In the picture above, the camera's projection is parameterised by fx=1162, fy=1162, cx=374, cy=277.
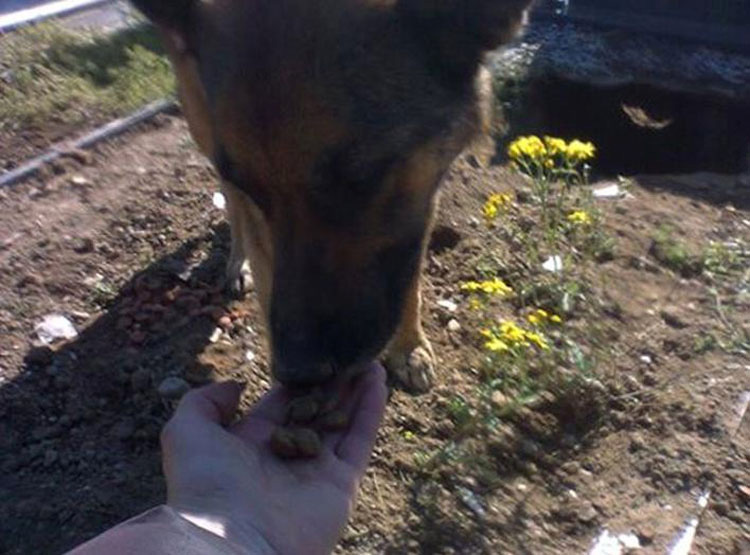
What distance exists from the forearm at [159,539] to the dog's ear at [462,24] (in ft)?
5.30

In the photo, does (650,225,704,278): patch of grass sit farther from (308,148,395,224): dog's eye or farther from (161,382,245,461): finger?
(161,382,245,461): finger

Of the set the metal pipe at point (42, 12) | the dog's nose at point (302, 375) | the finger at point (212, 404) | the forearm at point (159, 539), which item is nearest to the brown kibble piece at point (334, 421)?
the dog's nose at point (302, 375)

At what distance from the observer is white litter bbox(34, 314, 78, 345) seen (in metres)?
3.76

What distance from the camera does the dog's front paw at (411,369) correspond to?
146 inches

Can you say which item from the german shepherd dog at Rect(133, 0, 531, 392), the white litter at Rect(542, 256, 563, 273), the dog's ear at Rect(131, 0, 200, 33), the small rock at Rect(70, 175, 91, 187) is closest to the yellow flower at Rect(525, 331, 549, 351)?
the german shepherd dog at Rect(133, 0, 531, 392)

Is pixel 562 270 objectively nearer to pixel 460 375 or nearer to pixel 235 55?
pixel 460 375

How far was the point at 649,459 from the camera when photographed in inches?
135

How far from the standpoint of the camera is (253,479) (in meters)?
2.38

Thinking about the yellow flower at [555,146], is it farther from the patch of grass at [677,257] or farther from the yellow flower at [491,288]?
the patch of grass at [677,257]

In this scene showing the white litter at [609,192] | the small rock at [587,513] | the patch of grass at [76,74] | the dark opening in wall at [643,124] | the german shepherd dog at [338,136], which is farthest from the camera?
the dark opening in wall at [643,124]

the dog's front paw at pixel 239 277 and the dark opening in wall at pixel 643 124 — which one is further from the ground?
the dog's front paw at pixel 239 277

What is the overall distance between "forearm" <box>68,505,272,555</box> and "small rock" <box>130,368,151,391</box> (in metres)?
1.51

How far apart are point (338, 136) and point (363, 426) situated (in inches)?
28.4

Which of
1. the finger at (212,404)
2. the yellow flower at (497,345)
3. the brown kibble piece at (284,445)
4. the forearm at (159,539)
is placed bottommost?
the yellow flower at (497,345)
